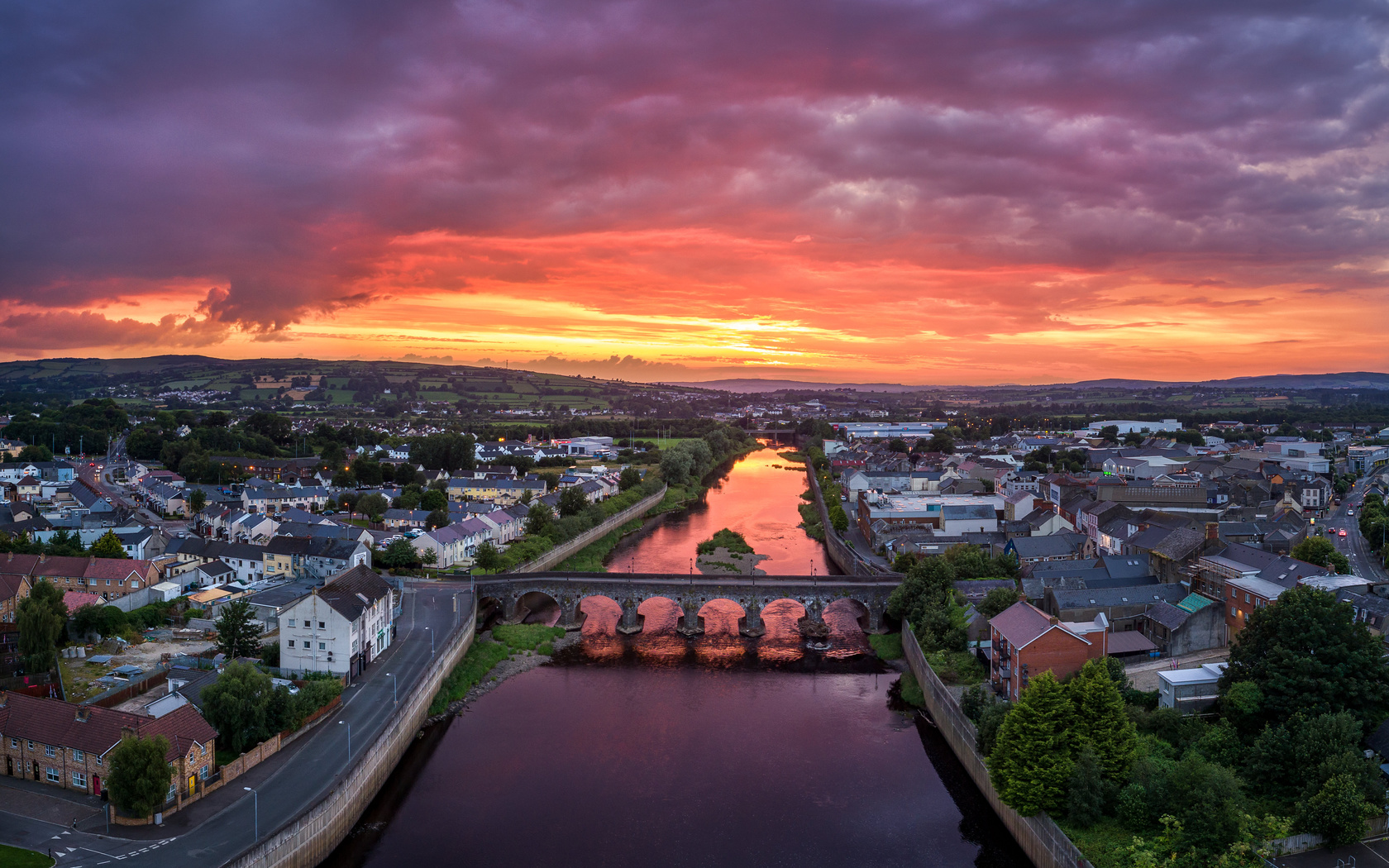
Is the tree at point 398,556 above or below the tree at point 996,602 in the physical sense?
below

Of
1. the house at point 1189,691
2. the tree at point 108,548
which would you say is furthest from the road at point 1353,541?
the tree at point 108,548

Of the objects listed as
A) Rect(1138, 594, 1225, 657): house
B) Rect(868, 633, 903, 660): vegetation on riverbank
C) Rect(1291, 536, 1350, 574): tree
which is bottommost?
Rect(868, 633, 903, 660): vegetation on riverbank

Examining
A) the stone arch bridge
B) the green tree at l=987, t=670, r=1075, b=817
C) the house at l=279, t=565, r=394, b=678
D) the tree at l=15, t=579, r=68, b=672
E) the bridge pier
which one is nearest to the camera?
the green tree at l=987, t=670, r=1075, b=817

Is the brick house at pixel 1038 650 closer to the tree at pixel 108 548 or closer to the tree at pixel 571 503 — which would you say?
the tree at pixel 571 503

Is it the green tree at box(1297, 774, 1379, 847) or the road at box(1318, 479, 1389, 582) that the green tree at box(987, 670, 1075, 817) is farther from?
the road at box(1318, 479, 1389, 582)

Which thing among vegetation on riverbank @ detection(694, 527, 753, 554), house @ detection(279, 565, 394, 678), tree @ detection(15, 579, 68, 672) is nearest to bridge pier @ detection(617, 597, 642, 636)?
house @ detection(279, 565, 394, 678)

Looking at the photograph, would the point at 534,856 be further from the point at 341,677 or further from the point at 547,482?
the point at 547,482

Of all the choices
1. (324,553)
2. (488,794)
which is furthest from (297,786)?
(324,553)
